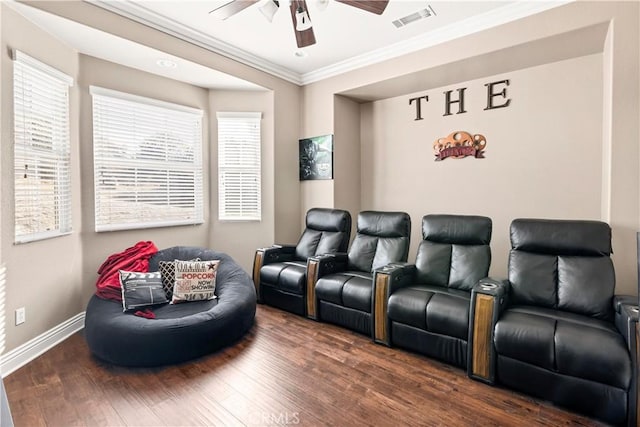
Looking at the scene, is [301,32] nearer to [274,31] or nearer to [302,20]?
[302,20]

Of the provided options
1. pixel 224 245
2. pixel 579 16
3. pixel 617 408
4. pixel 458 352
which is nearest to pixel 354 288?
pixel 458 352

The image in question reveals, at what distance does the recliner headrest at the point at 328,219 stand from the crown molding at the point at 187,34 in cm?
197

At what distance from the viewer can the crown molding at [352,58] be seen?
2.78 m

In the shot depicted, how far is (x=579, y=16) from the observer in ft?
8.52

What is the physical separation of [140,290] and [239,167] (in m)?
2.09

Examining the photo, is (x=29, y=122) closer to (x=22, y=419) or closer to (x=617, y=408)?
(x=22, y=419)

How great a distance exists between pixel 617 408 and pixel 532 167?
231cm

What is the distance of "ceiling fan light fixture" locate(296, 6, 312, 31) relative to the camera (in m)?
2.13

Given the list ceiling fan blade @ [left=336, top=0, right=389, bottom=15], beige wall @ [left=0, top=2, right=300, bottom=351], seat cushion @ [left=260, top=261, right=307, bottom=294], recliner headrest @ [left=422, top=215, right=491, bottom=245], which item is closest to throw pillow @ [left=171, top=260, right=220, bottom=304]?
seat cushion @ [left=260, top=261, right=307, bottom=294]

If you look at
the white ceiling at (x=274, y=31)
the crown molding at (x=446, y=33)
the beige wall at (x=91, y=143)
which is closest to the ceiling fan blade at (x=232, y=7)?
the white ceiling at (x=274, y=31)

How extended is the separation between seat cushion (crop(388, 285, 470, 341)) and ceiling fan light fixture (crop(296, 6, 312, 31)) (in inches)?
87.4

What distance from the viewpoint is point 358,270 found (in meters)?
3.60

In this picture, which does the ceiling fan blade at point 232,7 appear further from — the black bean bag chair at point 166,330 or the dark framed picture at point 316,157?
the black bean bag chair at point 166,330

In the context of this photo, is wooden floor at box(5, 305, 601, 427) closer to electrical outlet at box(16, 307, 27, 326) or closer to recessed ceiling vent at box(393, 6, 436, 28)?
electrical outlet at box(16, 307, 27, 326)
